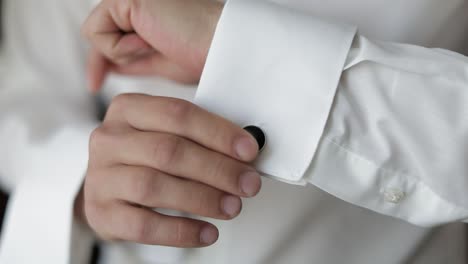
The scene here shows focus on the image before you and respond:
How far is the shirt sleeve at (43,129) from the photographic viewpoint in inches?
21.8

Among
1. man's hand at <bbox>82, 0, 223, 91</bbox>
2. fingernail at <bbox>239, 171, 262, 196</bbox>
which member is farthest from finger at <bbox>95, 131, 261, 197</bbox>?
man's hand at <bbox>82, 0, 223, 91</bbox>

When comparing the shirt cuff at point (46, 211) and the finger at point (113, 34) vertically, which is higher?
the finger at point (113, 34)

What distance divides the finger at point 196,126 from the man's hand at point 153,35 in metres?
0.07

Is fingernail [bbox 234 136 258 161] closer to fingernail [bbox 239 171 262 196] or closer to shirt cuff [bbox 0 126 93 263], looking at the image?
fingernail [bbox 239 171 262 196]

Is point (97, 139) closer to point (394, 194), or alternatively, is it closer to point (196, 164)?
point (196, 164)

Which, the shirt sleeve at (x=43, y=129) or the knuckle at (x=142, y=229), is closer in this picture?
the knuckle at (x=142, y=229)

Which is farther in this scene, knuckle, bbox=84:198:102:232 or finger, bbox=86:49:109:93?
finger, bbox=86:49:109:93

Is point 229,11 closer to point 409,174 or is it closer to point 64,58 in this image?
point 409,174

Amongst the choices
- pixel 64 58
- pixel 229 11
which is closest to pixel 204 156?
pixel 229 11

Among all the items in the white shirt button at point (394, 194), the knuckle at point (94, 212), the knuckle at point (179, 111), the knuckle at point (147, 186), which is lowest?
the knuckle at point (94, 212)

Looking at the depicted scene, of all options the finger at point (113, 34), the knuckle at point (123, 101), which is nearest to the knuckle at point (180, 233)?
the knuckle at point (123, 101)

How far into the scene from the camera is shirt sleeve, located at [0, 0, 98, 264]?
0.55 meters

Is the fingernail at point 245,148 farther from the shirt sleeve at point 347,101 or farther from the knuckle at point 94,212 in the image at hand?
the knuckle at point 94,212

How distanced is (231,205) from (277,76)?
104 mm
